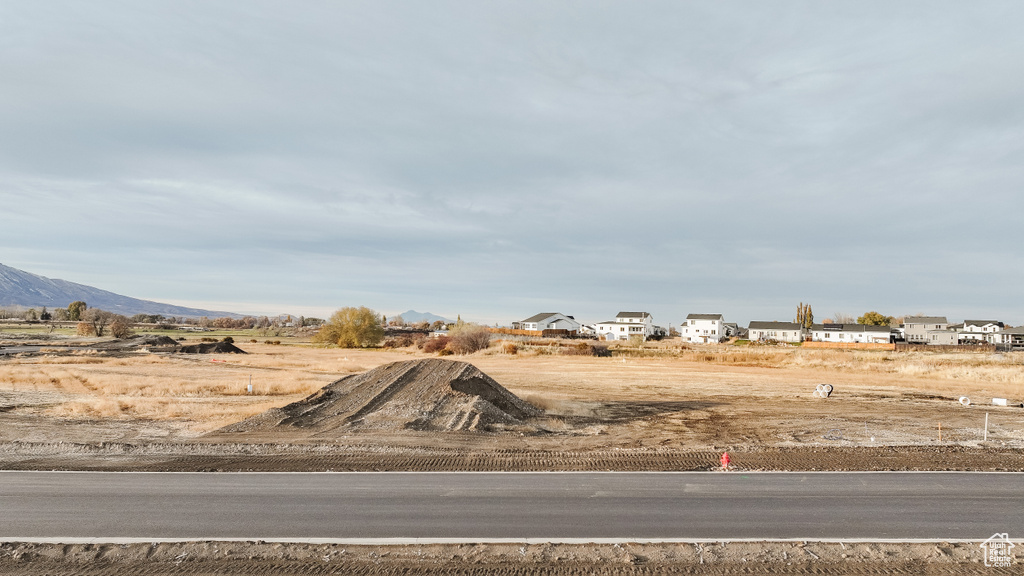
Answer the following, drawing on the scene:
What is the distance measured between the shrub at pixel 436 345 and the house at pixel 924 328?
104 m

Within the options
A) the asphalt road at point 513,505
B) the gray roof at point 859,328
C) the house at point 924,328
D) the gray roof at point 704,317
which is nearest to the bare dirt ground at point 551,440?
the asphalt road at point 513,505

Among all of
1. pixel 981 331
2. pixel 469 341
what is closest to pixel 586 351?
pixel 469 341

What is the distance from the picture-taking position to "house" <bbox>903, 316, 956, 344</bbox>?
121250 mm

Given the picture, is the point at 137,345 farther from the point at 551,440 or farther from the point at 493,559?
the point at 493,559

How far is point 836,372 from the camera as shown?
186ft

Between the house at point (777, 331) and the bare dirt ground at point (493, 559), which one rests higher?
the house at point (777, 331)

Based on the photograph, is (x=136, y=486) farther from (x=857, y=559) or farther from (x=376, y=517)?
(x=857, y=559)

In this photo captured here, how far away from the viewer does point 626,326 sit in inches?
5143

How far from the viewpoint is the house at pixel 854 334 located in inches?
4594

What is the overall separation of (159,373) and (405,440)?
34835mm

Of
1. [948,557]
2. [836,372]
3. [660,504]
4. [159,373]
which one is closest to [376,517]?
[660,504]

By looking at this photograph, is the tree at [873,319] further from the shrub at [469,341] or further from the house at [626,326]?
the shrub at [469,341]

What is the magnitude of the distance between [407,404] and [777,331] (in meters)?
122

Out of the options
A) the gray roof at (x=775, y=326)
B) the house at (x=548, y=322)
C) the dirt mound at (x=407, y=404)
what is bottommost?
the dirt mound at (x=407, y=404)
